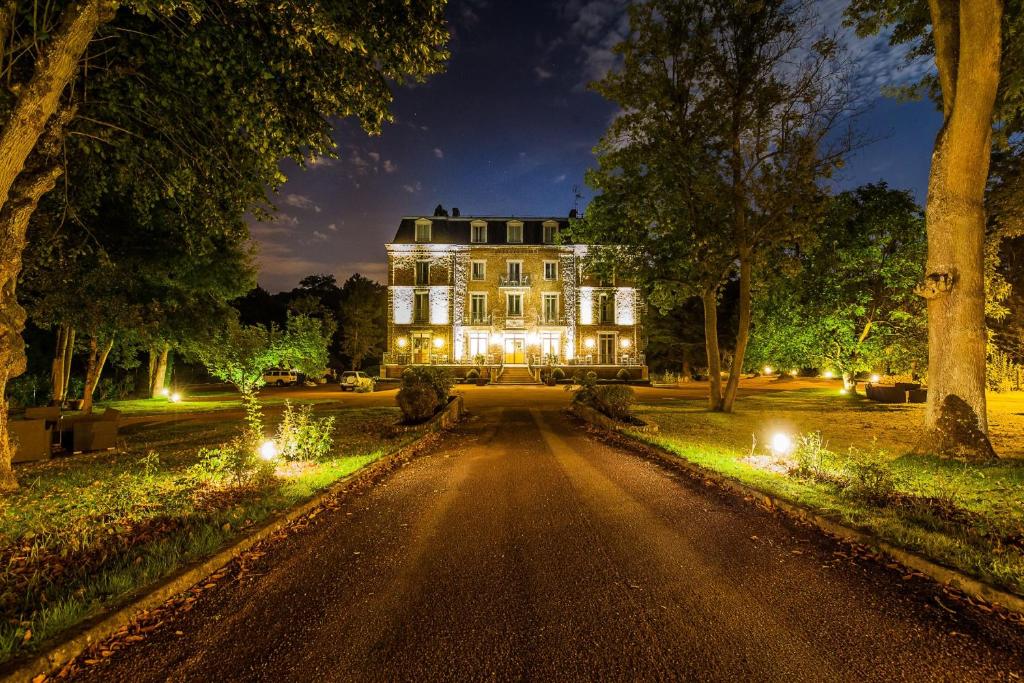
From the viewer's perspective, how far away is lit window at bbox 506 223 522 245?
→ 39.0 metres

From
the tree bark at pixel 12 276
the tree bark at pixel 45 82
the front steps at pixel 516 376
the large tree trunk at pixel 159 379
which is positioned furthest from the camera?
the front steps at pixel 516 376

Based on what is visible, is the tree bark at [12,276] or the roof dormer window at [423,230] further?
the roof dormer window at [423,230]

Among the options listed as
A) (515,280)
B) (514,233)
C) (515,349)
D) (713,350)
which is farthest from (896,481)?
(514,233)

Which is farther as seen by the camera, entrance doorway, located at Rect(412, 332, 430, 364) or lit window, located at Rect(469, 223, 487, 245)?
lit window, located at Rect(469, 223, 487, 245)

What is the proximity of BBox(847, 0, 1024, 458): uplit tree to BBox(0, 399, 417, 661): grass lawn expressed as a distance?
34.1ft

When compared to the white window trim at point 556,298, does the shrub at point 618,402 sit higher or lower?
lower

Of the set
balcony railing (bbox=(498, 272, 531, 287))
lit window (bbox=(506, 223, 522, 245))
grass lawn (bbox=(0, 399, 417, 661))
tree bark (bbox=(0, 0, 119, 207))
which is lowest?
grass lawn (bbox=(0, 399, 417, 661))

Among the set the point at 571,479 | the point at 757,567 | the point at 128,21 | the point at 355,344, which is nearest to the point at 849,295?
the point at 571,479

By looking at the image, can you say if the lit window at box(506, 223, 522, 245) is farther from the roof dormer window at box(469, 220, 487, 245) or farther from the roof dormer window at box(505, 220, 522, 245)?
the roof dormer window at box(469, 220, 487, 245)

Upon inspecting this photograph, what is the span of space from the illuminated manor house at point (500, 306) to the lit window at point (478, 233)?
52cm

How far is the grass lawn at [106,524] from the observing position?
11.3 ft

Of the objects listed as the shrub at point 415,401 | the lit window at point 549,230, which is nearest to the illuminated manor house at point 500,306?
the lit window at point 549,230

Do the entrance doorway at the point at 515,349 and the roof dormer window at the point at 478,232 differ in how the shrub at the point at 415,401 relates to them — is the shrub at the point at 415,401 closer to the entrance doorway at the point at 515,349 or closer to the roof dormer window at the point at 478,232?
the entrance doorway at the point at 515,349

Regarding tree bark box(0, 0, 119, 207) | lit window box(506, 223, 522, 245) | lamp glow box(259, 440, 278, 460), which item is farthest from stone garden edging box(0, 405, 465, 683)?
lit window box(506, 223, 522, 245)
